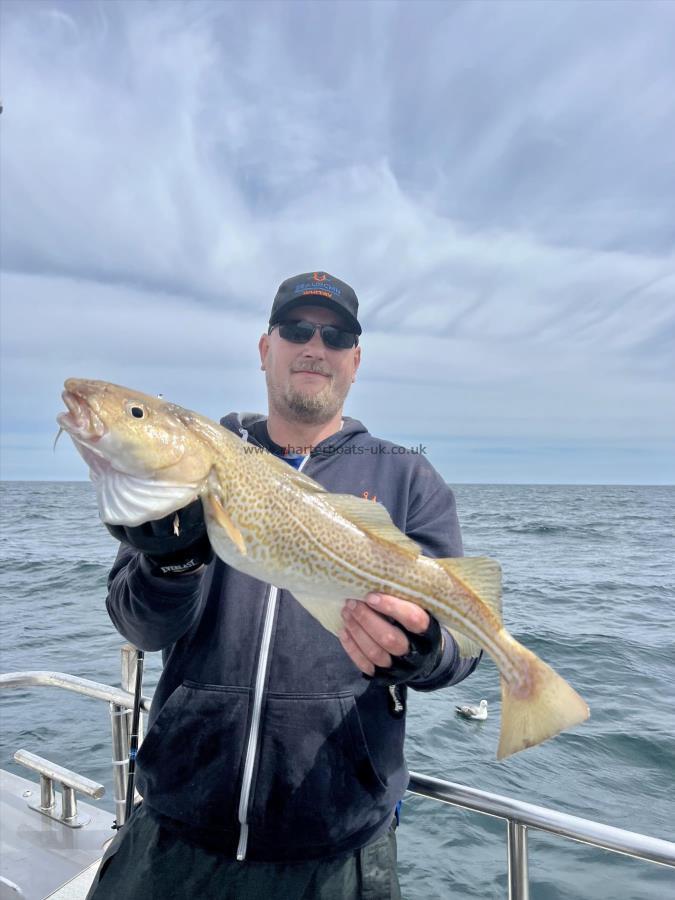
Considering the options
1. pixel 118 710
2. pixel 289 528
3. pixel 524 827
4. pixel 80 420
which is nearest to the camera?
pixel 80 420

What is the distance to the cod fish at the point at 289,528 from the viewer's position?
258 centimetres

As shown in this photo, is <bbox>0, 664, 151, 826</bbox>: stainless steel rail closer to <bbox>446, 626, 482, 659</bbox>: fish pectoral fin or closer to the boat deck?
the boat deck

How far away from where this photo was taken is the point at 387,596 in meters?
2.72

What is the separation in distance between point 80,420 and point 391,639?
5.45 ft

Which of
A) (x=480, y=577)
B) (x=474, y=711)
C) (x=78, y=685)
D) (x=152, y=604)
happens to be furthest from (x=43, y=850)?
(x=474, y=711)

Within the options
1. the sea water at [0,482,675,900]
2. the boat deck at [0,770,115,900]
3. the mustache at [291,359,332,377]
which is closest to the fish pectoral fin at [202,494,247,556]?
the mustache at [291,359,332,377]

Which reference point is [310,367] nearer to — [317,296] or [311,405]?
[311,405]

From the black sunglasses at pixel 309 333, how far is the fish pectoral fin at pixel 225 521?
1.60m

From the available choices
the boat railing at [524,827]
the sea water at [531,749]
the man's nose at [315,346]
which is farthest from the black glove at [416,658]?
the sea water at [531,749]

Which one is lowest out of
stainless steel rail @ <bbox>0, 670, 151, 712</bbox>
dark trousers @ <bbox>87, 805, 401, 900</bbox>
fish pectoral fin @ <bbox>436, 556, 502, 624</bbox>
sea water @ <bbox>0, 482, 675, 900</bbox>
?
sea water @ <bbox>0, 482, 675, 900</bbox>

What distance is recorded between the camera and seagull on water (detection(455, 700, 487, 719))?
9.79 m

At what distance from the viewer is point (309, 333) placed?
12.9 feet

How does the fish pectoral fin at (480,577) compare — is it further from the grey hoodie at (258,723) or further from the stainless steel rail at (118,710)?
the stainless steel rail at (118,710)

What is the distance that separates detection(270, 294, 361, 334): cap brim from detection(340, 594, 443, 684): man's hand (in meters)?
1.97
